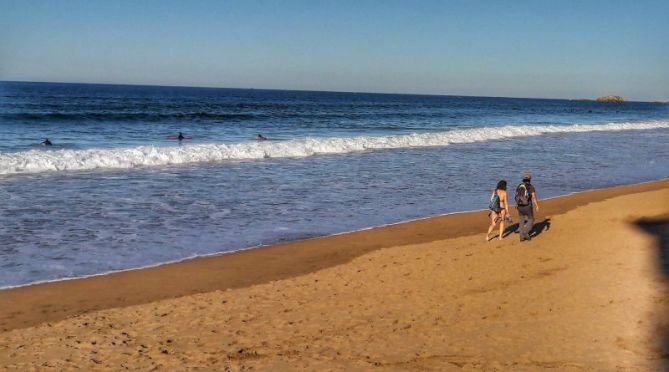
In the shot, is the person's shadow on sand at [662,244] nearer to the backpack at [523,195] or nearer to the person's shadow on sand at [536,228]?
the person's shadow on sand at [536,228]

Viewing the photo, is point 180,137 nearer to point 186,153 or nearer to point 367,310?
point 186,153

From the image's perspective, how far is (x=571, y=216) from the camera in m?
Result: 14.0

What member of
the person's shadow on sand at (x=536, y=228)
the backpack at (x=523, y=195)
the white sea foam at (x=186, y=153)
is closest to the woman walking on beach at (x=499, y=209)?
the backpack at (x=523, y=195)

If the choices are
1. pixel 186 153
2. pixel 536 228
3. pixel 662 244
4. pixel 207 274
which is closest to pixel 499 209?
pixel 536 228

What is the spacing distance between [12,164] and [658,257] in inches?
738

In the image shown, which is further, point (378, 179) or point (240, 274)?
point (378, 179)

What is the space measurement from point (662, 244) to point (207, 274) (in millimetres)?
7544

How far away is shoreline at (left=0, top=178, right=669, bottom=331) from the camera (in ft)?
25.7

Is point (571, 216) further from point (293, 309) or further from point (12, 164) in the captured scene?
point (12, 164)

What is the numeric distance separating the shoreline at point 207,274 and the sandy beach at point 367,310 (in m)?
0.03

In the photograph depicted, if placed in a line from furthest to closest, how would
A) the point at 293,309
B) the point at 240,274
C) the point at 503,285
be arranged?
the point at 240,274, the point at 503,285, the point at 293,309

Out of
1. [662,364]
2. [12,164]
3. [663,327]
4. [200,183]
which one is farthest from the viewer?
[12,164]

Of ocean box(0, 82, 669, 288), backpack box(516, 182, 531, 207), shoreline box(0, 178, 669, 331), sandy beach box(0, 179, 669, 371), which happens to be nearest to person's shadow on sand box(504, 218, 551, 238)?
shoreline box(0, 178, 669, 331)

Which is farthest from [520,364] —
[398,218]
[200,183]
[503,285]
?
[200,183]
